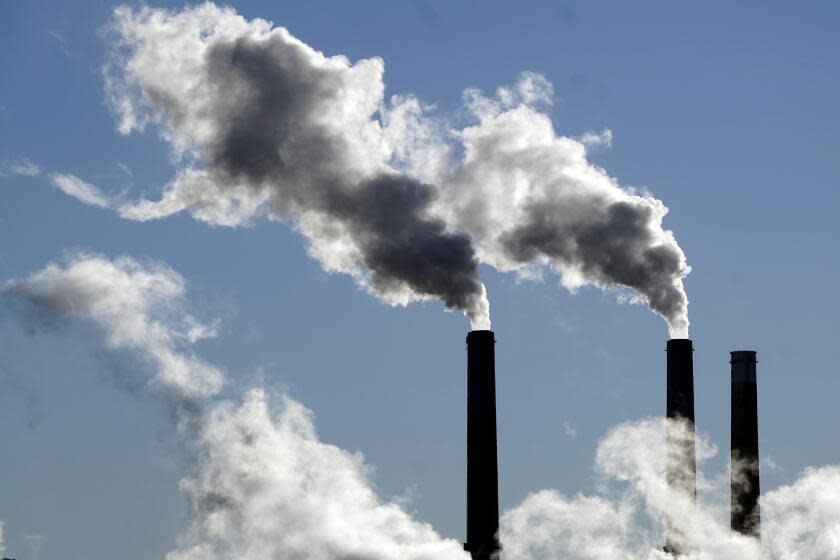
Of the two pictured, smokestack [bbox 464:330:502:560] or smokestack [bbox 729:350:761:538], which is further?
smokestack [bbox 729:350:761:538]

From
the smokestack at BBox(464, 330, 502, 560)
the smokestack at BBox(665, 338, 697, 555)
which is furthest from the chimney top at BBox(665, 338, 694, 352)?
the smokestack at BBox(464, 330, 502, 560)

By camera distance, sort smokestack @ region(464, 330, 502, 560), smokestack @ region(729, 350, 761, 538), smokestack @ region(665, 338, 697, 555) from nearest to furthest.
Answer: smokestack @ region(464, 330, 502, 560) → smokestack @ region(729, 350, 761, 538) → smokestack @ region(665, 338, 697, 555)

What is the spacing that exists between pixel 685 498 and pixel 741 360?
4.20 metres

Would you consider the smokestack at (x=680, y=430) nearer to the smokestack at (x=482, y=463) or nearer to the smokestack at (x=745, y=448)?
the smokestack at (x=745, y=448)

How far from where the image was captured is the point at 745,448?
56.4 meters

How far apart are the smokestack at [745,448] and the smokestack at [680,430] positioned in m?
1.25

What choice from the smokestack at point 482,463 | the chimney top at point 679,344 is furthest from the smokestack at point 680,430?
the smokestack at point 482,463

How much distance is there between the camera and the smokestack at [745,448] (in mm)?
56406

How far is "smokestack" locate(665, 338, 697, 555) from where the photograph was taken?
56.7m

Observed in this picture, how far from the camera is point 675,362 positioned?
187 feet

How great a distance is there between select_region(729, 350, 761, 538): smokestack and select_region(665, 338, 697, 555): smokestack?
125cm

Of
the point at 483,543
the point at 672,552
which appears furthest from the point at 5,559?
the point at 672,552

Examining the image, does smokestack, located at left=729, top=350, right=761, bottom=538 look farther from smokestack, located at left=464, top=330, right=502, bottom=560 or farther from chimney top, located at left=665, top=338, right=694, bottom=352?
smokestack, located at left=464, top=330, right=502, bottom=560

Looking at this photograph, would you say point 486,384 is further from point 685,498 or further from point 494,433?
point 685,498
